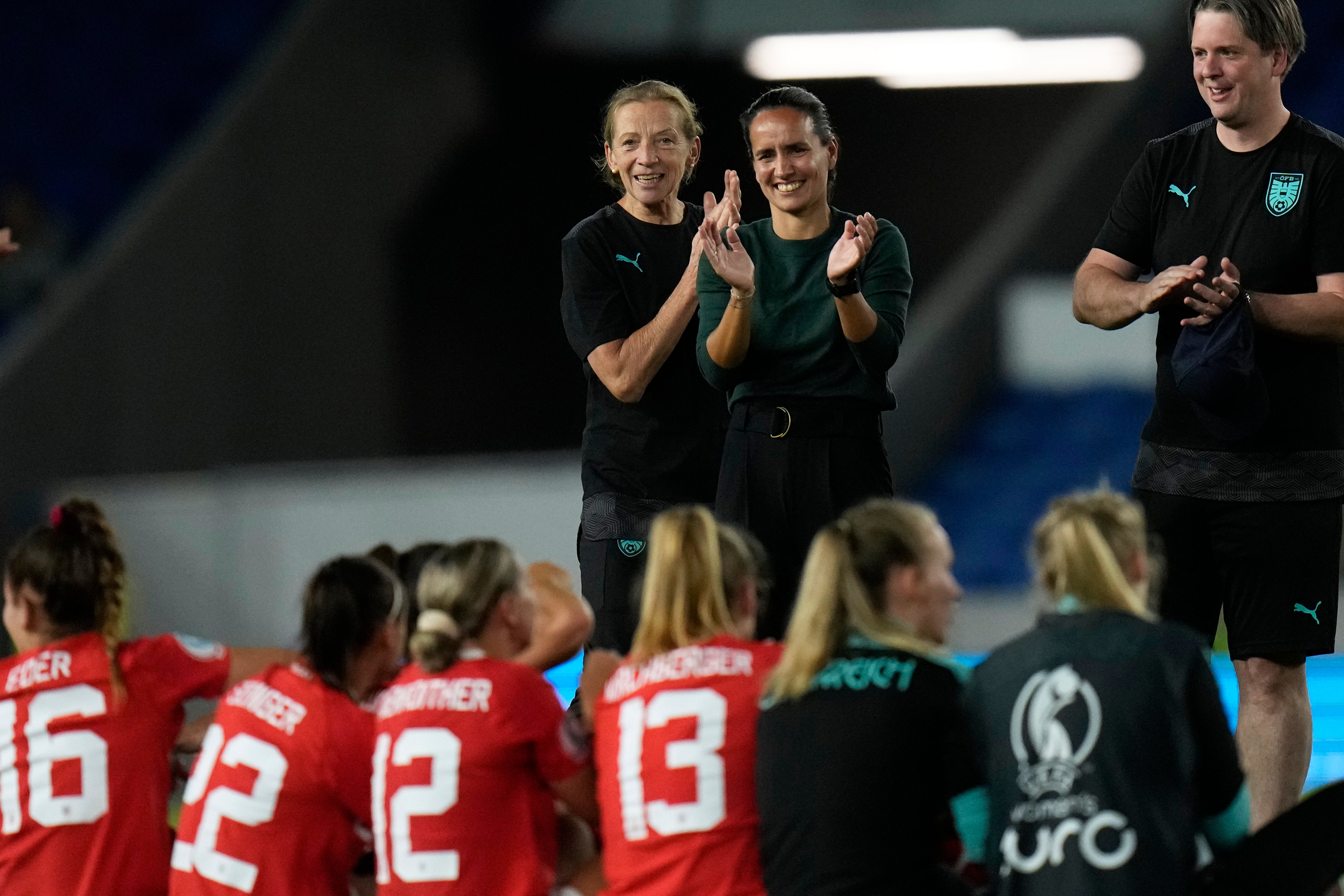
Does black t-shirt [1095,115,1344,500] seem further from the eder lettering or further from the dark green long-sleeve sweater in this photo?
the eder lettering

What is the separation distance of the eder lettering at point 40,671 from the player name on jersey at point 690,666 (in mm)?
1017

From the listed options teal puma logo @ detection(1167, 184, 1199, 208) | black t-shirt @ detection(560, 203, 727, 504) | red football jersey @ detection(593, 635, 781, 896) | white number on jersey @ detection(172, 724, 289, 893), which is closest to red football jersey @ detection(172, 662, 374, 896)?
white number on jersey @ detection(172, 724, 289, 893)

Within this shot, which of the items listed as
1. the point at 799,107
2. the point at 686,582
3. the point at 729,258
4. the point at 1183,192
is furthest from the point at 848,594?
the point at 1183,192

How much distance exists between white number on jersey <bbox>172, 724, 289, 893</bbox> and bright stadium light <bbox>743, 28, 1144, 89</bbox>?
24.2ft

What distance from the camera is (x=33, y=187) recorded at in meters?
9.43

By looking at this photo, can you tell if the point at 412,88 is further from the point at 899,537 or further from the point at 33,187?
the point at 899,537

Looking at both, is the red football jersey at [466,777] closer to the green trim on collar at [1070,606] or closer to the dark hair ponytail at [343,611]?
the dark hair ponytail at [343,611]

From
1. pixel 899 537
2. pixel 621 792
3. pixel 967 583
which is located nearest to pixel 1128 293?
pixel 899 537

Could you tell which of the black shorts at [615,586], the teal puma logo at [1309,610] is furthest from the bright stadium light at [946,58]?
the teal puma logo at [1309,610]

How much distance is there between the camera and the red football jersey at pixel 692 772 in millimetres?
2598

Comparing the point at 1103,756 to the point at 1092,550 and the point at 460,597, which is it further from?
the point at 460,597

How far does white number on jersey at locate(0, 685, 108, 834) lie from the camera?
289cm

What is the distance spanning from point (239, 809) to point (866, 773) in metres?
1.07

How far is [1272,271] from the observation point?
3244mm
